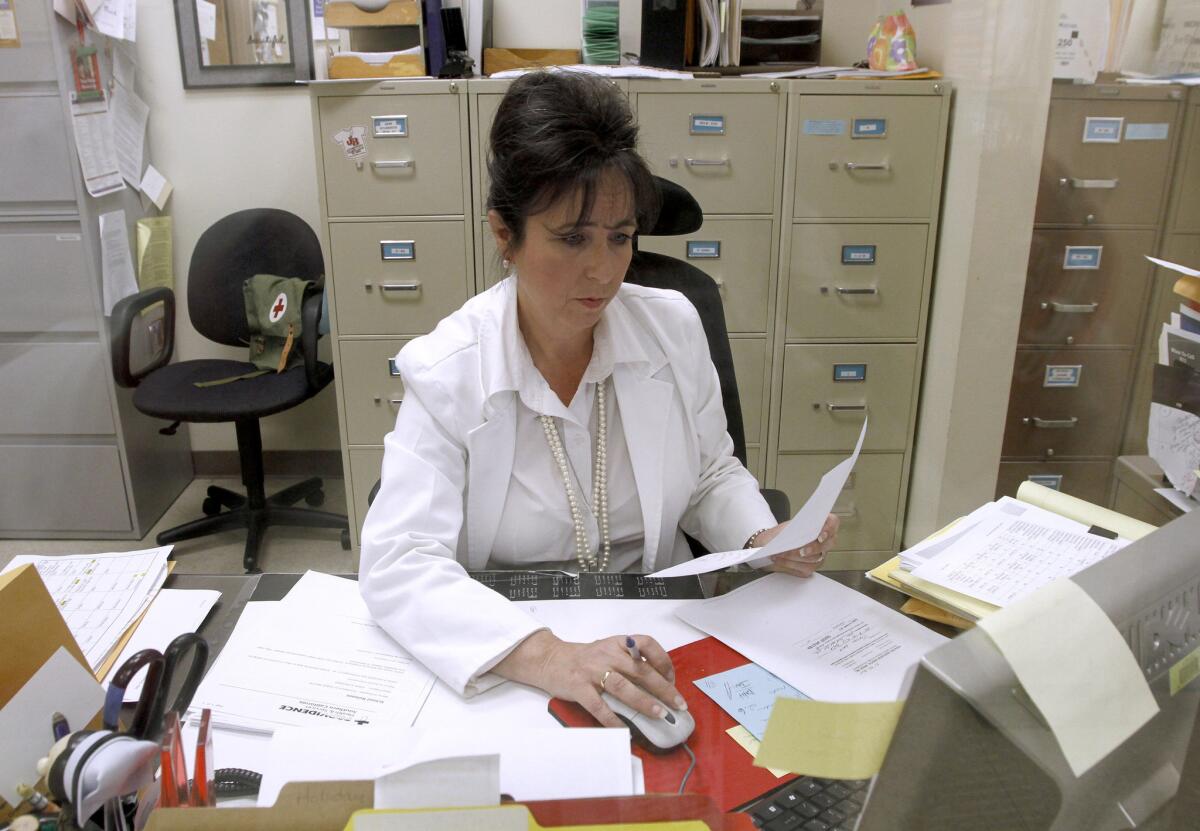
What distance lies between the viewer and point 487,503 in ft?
4.13

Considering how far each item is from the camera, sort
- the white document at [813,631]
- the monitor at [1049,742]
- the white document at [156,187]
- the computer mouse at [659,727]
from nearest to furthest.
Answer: the monitor at [1049,742]
the computer mouse at [659,727]
the white document at [813,631]
the white document at [156,187]

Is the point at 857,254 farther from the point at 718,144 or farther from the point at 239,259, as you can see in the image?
the point at 239,259

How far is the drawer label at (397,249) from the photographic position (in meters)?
2.53

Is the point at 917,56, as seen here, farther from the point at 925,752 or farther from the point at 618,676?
the point at 925,752

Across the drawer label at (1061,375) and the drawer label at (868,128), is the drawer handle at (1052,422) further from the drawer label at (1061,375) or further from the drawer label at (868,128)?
the drawer label at (868,128)

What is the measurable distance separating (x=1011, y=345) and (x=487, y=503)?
1.82 metres

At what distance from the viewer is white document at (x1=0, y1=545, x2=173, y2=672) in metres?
1.00

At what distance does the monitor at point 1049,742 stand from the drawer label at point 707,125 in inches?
82.9

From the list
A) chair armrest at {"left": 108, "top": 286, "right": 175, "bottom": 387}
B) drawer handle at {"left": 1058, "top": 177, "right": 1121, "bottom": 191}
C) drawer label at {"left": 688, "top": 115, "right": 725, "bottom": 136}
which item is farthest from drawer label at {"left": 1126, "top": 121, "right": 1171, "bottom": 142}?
chair armrest at {"left": 108, "top": 286, "right": 175, "bottom": 387}

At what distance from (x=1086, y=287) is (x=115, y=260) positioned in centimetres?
287

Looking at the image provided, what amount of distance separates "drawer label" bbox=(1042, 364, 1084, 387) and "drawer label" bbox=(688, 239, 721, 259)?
98 cm

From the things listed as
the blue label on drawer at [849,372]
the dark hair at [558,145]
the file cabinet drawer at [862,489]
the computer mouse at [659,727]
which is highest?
the dark hair at [558,145]

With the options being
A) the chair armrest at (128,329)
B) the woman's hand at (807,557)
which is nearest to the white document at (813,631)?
the woman's hand at (807,557)

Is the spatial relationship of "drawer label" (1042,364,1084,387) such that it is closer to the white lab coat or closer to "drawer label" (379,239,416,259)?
the white lab coat
